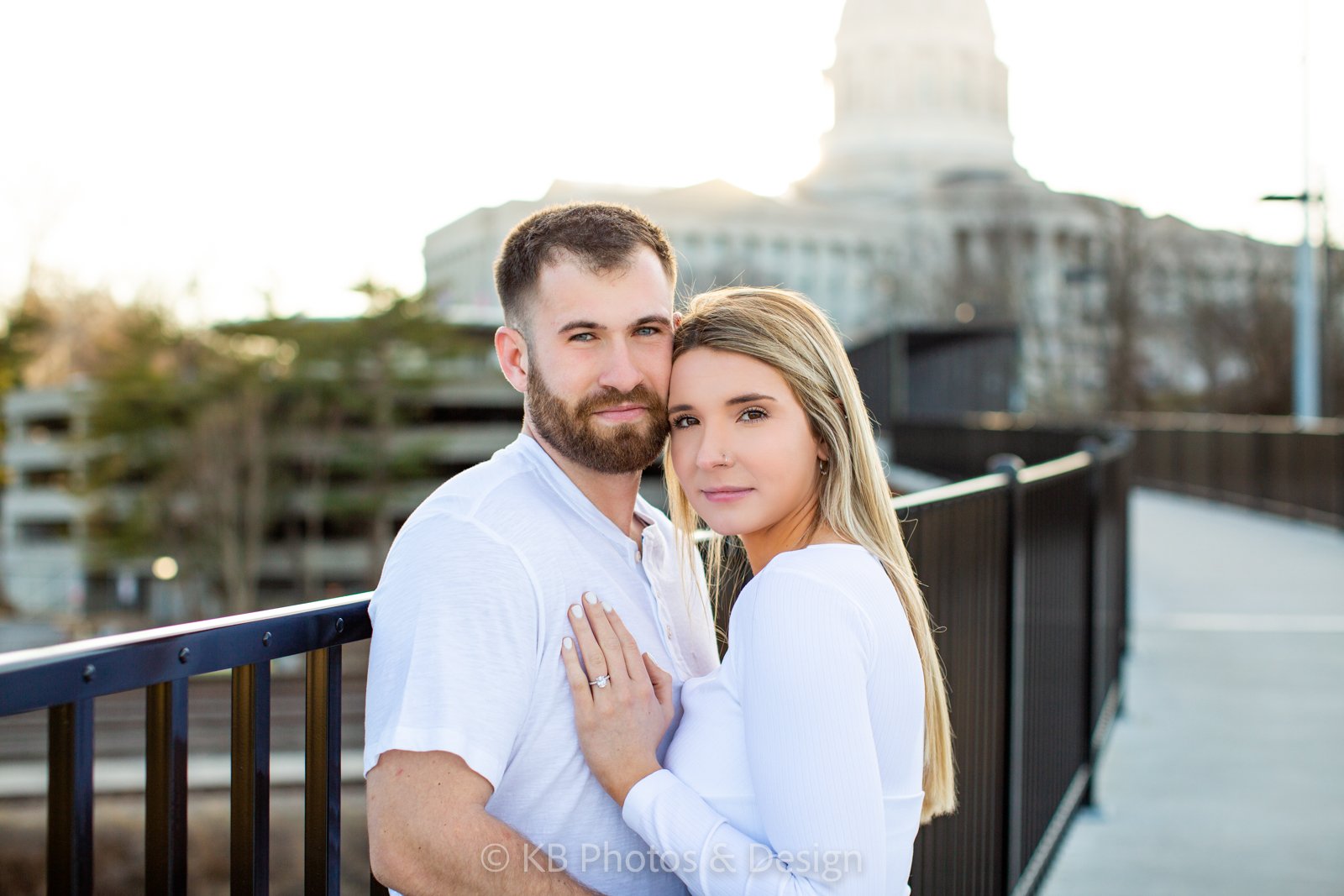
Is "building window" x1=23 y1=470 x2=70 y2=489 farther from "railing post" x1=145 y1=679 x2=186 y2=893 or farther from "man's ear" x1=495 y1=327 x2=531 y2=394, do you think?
"railing post" x1=145 y1=679 x2=186 y2=893

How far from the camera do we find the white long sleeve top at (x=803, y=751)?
195cm

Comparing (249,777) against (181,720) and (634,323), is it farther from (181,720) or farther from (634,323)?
(634,323)

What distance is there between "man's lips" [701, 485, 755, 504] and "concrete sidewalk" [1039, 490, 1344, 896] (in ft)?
12.2

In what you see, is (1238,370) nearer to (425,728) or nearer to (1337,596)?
(1337,596)

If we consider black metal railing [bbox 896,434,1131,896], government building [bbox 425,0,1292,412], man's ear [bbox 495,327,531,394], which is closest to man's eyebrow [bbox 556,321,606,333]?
man's ear [bbox 495,327,531,394]

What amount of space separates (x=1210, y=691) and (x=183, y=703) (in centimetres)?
845

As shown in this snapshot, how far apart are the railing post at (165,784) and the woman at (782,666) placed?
2.09 ft

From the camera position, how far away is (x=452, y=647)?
1984 mm

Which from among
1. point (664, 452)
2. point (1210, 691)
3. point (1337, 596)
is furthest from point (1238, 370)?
point (664, 452)

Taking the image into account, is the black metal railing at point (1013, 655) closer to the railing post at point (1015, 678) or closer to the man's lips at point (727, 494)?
the railing post at point (1015, 678)

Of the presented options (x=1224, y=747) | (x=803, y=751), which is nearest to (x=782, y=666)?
(x=803, y=751)

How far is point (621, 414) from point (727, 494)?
26 centimetres

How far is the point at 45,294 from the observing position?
67.6 meters

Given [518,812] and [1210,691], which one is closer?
[518,812]
